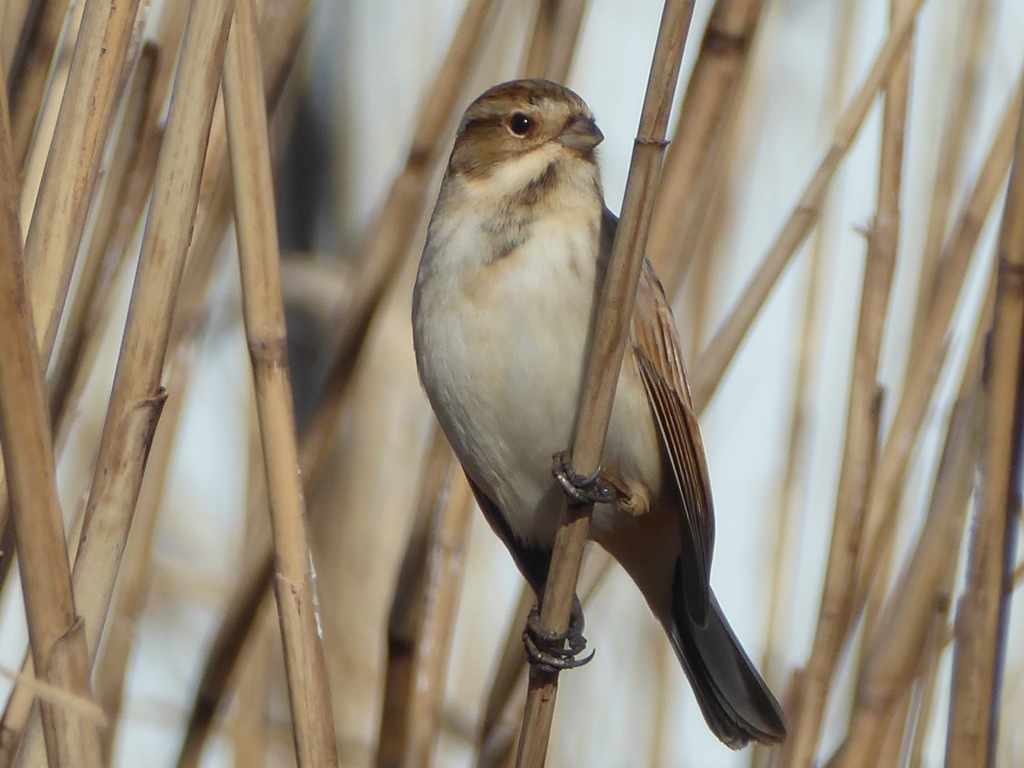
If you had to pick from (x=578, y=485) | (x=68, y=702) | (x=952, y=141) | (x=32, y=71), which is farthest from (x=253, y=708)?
(x=952, y=141)

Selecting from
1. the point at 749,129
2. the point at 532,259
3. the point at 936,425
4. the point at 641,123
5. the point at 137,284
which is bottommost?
the point at 137,284

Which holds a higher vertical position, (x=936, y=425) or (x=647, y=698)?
(x=936, y=425)

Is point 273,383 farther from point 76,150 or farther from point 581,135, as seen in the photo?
point 581,135

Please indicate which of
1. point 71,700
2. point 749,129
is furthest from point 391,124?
point 71,700

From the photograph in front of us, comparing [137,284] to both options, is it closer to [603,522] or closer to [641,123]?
[641,123]

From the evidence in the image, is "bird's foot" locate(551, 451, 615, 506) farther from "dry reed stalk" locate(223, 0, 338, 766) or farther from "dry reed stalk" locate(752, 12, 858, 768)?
"dry reed stalk" locate(752, 12, 858, 768)

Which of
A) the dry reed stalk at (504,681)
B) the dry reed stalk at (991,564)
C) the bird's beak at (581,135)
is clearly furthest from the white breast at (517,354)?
the dry reed stalk at (991,564)
